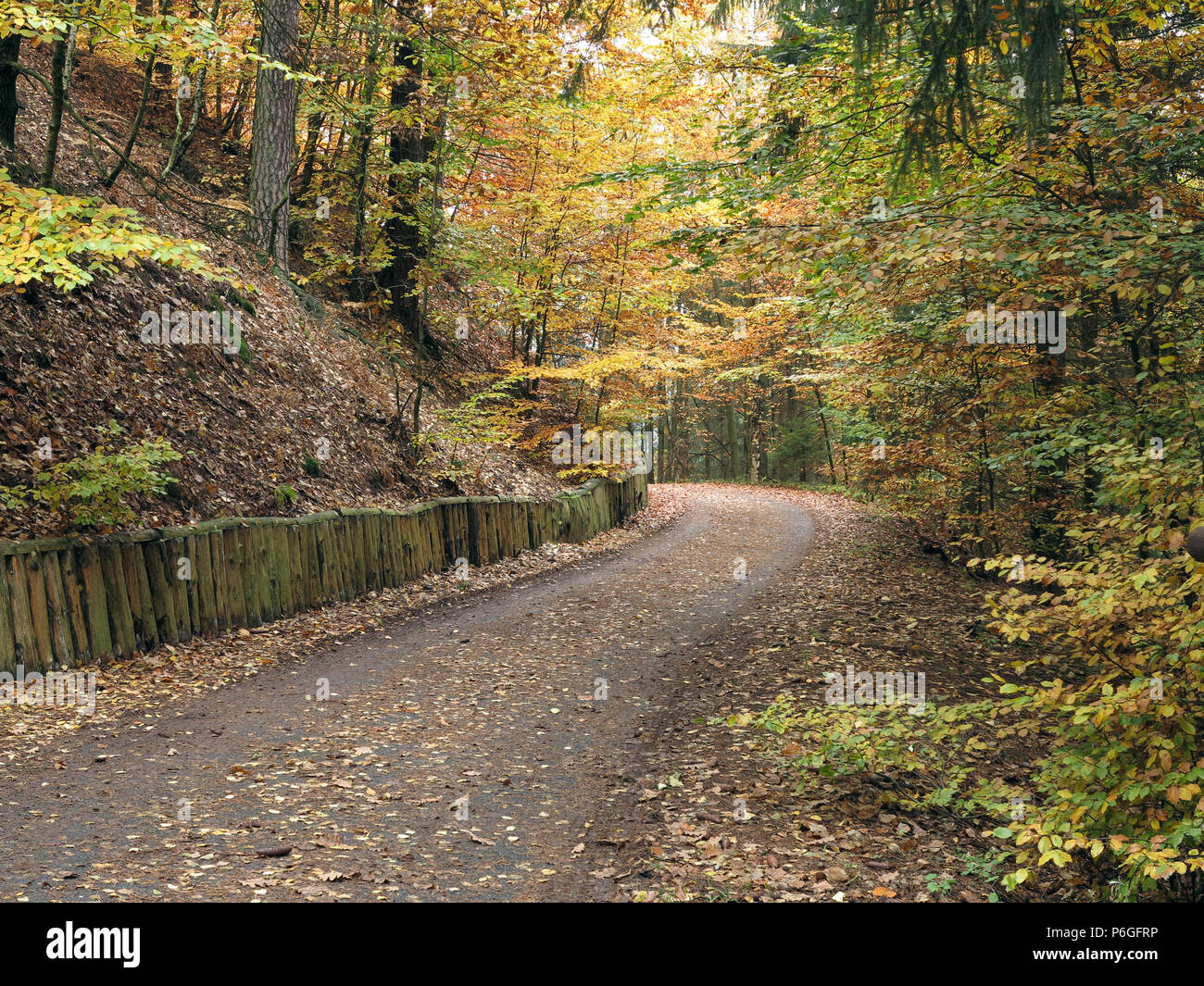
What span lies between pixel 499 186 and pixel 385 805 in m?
15.0

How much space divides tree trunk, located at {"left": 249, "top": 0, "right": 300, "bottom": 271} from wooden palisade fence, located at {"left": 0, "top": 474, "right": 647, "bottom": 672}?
5814mm

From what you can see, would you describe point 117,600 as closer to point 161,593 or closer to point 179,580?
point 161,593

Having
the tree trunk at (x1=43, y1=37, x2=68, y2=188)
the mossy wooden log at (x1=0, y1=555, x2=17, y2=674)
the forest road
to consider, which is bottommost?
the forest road

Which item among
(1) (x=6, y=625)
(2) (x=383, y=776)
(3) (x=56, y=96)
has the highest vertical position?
(3) (x=56, y=96)

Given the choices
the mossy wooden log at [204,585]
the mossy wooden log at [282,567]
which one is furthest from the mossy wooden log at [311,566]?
the mossy wooden log at [204,585]

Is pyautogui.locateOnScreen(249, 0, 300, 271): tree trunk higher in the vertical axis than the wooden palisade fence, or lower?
higher

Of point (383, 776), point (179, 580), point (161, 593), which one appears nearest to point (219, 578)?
point (179, 580)

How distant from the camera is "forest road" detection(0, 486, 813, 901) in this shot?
4.16 meters

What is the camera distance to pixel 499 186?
17.3 m

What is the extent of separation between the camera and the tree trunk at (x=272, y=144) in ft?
41.5

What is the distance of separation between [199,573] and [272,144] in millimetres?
8318

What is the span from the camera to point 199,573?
807cm

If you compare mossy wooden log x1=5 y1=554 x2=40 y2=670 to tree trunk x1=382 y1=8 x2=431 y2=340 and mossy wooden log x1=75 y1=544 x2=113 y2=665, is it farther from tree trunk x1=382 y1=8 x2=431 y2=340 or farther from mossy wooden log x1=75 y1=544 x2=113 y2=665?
tree trunk x1=382 y1=8 x2=431 y2=340

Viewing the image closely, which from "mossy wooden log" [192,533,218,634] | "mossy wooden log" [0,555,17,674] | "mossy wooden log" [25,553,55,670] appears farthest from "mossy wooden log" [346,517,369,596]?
"mossy wooden log" [0,555,17,674]
